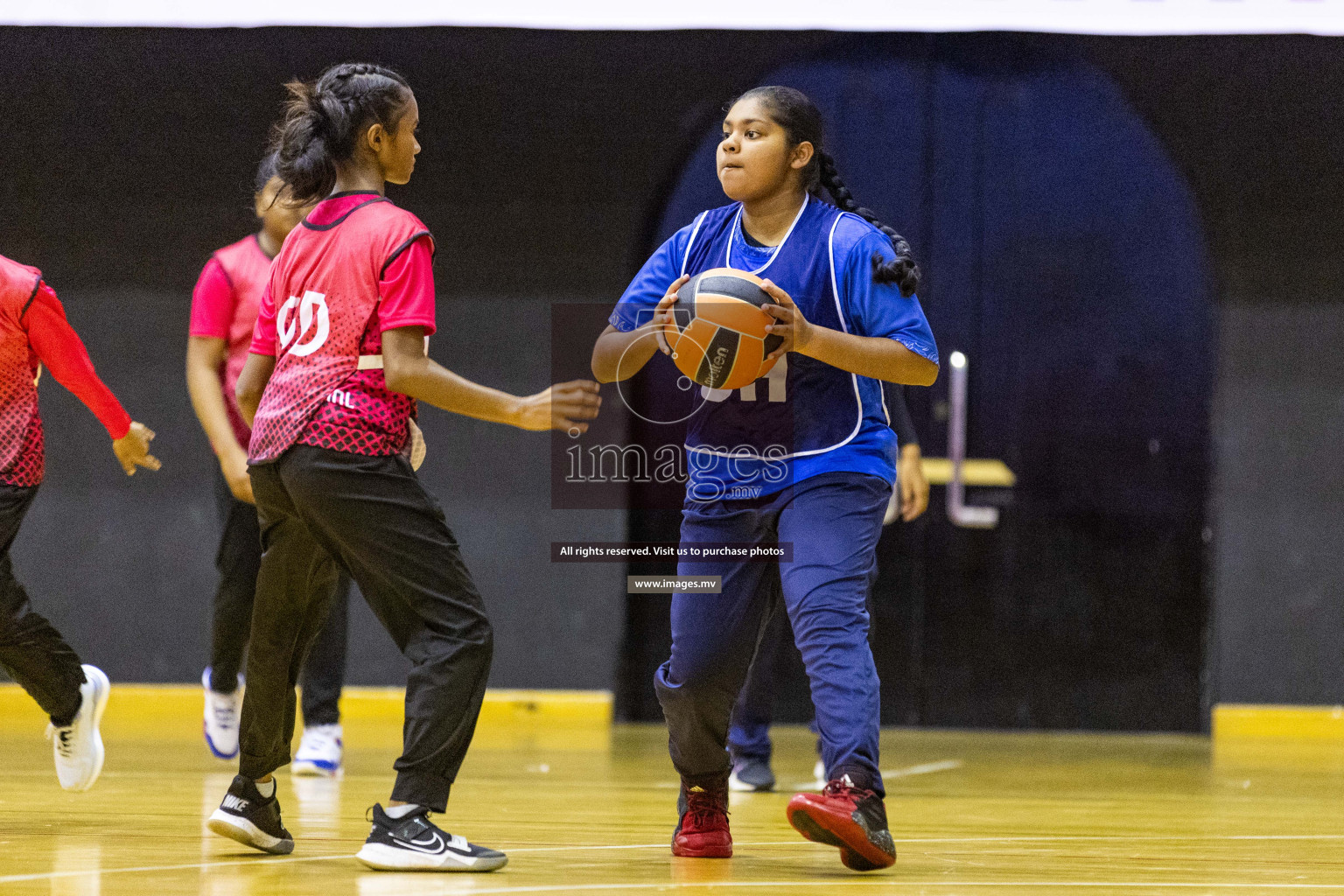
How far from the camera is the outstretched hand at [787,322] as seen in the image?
2.80 m

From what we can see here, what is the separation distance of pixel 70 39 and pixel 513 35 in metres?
1.93

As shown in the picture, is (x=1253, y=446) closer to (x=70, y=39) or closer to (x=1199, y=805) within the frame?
(x=1199, y=805)

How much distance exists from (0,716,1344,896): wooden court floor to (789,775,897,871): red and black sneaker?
5 cm

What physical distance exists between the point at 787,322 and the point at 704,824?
1.06 m

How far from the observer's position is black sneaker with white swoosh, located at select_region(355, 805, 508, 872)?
9.03 ft

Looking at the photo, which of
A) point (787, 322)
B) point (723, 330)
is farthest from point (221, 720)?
point (787, 322)

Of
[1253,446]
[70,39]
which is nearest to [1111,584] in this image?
[1253,446]

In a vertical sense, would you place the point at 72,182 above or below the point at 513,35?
below

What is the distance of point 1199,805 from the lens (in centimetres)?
425

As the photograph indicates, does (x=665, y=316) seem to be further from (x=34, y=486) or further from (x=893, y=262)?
(x=34, y=486)

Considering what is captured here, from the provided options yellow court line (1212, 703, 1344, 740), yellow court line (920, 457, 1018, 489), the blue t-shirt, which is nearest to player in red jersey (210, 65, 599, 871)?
the blue t-shirt

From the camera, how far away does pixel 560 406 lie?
2.67m

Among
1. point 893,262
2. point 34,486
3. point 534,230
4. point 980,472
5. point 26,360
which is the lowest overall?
point 980,472

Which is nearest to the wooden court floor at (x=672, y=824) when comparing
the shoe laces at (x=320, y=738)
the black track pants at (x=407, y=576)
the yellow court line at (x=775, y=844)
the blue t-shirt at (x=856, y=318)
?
the yellow court line at (x=775, y=844)
